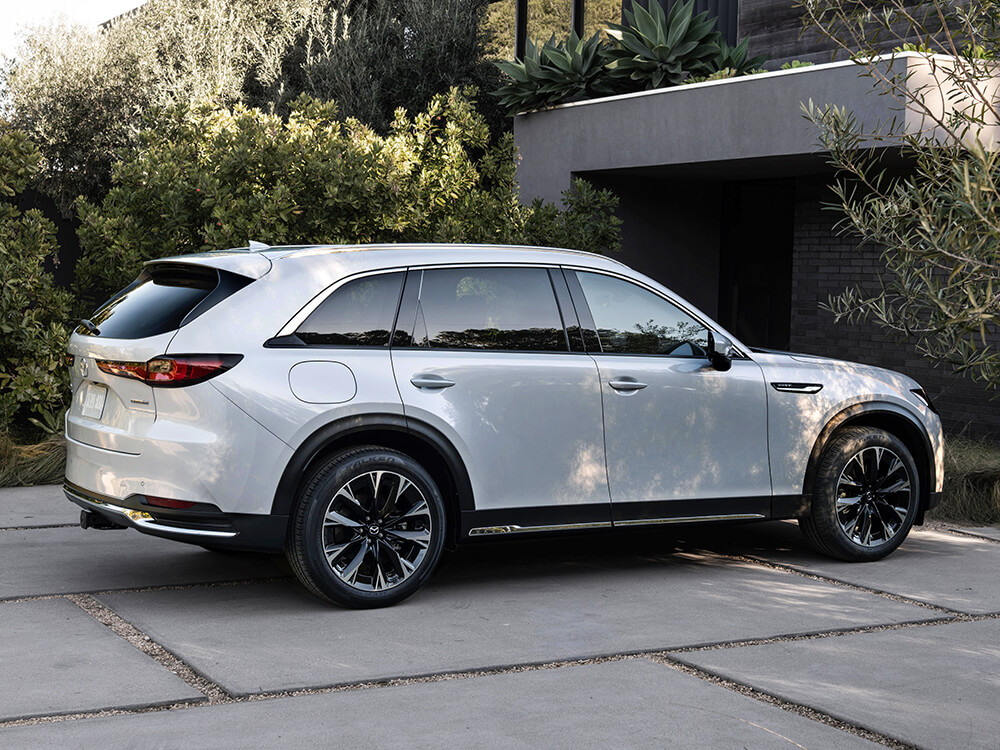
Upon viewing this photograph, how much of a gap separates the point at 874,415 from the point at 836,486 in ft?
1.77

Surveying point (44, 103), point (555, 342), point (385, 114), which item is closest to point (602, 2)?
point (385, 114)

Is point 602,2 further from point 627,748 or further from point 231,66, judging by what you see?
point 627,748

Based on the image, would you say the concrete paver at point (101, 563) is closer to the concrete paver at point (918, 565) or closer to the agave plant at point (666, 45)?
the concrete paver at point (918, 565)

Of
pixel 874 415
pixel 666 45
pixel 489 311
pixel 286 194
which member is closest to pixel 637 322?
pixel 489 311

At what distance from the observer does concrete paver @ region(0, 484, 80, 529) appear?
8398mm

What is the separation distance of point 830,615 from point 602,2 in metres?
12.7

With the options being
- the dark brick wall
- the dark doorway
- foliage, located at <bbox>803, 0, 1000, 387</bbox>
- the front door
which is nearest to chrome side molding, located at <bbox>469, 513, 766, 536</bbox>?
the front door

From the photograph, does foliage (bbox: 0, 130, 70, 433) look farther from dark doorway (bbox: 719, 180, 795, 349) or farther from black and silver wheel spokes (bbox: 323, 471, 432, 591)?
dark doorway (bbox: 719, 180, 795, 349)

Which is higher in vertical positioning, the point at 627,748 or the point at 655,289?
the point at 655,289

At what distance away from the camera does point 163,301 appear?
6152mm

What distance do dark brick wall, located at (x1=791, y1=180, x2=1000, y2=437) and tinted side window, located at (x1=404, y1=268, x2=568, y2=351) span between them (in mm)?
6687

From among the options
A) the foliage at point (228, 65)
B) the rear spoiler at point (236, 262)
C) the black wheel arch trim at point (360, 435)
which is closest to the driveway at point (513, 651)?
the black wheel arch trim at point (360, 435)

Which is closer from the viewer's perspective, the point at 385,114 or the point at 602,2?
the point at 602,2

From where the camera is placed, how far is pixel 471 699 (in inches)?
188
